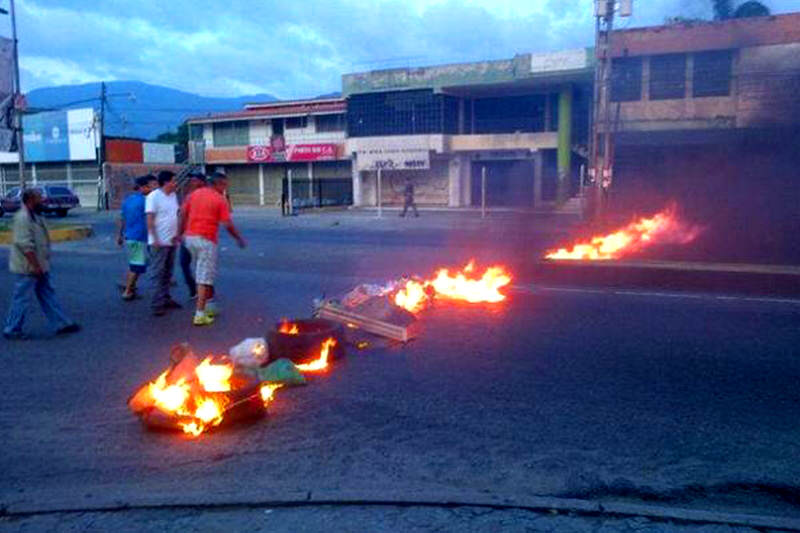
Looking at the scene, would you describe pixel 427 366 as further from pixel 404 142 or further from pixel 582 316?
pixel 404 142

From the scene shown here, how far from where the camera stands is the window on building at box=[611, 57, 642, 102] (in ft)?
93.3

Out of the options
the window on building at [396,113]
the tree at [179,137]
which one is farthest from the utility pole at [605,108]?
the tree at [179,137]

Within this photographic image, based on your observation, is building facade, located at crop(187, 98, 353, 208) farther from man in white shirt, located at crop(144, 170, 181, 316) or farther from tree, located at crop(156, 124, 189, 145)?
man in white shirt, located at crop(144, 170, 181, 316)

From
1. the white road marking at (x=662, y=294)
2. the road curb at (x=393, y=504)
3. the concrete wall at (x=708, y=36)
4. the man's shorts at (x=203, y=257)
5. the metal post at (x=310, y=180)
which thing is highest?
the concrete wall at (x=708, y=36)

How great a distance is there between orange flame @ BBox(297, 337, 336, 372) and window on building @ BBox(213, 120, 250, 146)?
4113 cm

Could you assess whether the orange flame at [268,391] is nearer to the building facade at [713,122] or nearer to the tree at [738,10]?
the building facade at [713,122]

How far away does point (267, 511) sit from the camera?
3.62 meters

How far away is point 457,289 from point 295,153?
1366 inches

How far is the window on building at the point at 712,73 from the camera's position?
27047 millimetres

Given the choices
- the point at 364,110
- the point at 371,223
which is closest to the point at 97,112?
the point at 364,110

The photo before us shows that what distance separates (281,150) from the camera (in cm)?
4388

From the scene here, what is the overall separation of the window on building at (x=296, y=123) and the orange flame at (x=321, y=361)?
38163mm

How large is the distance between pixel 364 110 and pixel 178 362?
35.3m

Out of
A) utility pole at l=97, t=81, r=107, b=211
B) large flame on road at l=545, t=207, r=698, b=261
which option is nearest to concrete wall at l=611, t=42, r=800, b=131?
large flame on road at l=545, t=207, r=698, b=261
